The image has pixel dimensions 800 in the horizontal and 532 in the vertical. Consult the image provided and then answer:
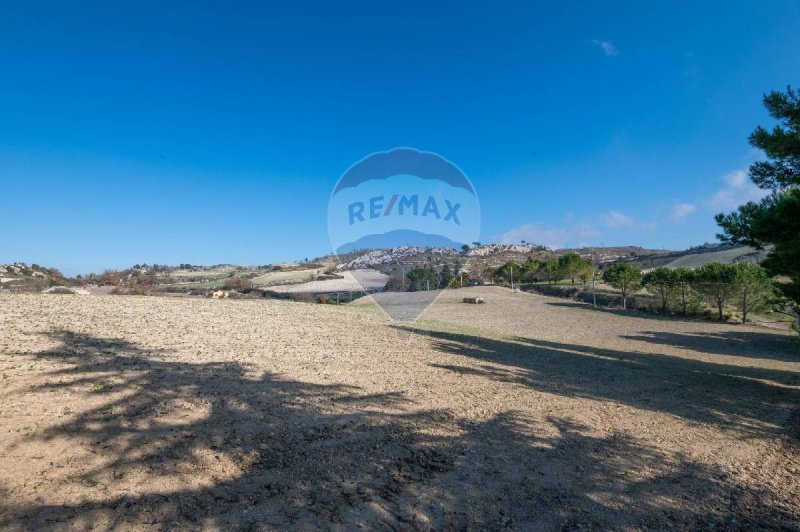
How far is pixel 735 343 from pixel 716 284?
1069 centimetres

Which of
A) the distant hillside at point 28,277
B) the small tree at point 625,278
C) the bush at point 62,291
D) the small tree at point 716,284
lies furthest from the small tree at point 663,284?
the distant hillside at point 28,277

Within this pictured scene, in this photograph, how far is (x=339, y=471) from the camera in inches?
179

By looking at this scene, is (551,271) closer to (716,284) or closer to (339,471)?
(716,284)

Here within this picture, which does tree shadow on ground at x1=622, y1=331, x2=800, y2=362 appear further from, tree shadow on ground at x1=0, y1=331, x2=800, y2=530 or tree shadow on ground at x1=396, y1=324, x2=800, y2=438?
tree shadow on ground at x1=0, y1=331, x2=800, y2=530

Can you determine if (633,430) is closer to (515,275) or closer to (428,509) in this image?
(428,509)

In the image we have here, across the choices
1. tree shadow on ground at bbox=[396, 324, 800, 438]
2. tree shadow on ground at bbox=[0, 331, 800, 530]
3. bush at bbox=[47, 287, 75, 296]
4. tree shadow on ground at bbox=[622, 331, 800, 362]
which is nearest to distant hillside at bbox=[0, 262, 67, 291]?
bush at bbox=[47, 287, 75, 296]

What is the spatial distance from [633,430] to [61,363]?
35.5 feet

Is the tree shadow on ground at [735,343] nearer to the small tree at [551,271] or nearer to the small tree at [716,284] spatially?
the small tree at [716,284]

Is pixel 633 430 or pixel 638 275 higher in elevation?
pixel 638 275

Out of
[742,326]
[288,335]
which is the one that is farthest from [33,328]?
[742,326]

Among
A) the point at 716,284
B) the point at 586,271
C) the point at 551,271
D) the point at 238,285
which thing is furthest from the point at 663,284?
the point at 238,285

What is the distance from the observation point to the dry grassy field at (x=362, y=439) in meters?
3.80

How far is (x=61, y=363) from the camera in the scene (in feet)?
24.7

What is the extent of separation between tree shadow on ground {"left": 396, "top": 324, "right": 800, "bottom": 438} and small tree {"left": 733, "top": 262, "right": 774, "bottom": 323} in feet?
57.5
